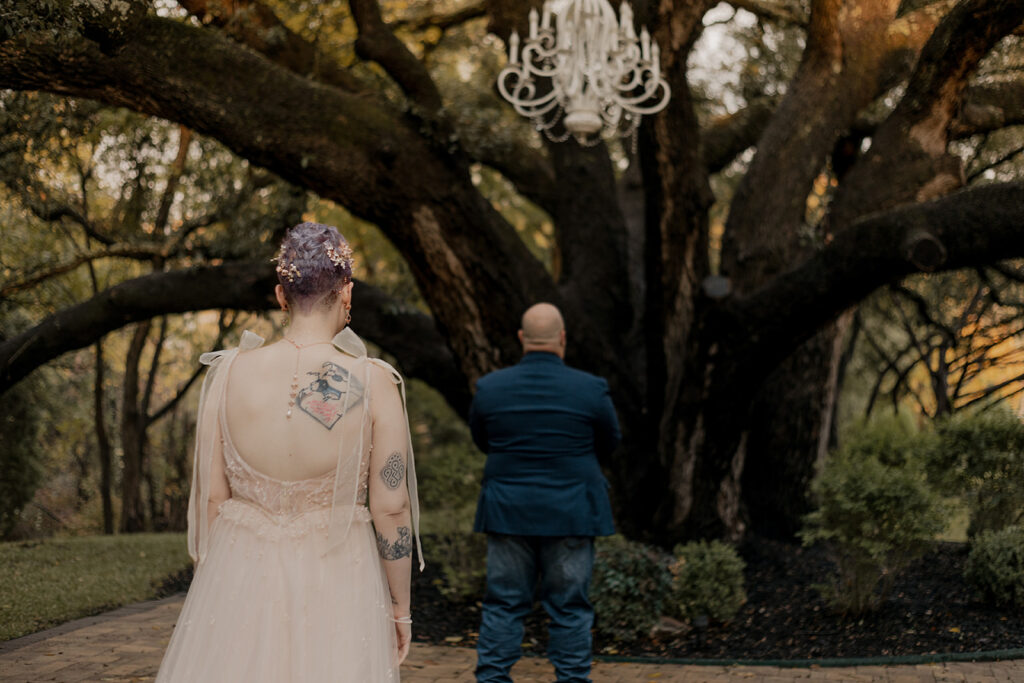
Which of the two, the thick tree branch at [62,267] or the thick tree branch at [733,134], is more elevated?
the thick tree branch at [733,134]

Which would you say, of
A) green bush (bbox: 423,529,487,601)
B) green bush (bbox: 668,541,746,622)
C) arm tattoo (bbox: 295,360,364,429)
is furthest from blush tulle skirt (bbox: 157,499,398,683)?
green bush (bbox: 423,529,487,601)

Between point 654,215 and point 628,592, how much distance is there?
302 centimetres

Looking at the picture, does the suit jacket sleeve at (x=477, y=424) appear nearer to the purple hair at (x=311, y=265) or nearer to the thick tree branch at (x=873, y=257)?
the purple hair at (x=311, y=265)

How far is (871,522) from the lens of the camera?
6727 millimetres

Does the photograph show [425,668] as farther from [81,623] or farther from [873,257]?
[873,257]

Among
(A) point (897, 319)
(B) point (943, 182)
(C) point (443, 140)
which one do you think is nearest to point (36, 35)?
(C) point (443, 140)

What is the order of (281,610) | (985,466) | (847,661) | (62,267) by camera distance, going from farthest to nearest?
(62,267) → (985,466) → (847,661) → (281,610)

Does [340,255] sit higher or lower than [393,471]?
higher

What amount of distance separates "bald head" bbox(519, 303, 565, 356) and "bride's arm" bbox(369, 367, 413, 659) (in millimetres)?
1904

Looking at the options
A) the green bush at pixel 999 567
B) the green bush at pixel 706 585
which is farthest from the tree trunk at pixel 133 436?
the green bush at pixel 999 567

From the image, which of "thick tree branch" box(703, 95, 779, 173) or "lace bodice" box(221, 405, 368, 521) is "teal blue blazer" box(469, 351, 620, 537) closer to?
"lace bodice" box(221, 405, 368, 521)

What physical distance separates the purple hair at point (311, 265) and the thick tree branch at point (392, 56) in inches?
201

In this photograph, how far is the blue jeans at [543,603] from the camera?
4629 millimetres

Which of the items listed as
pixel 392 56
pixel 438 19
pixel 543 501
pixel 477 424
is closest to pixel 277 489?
pixel 543 501
